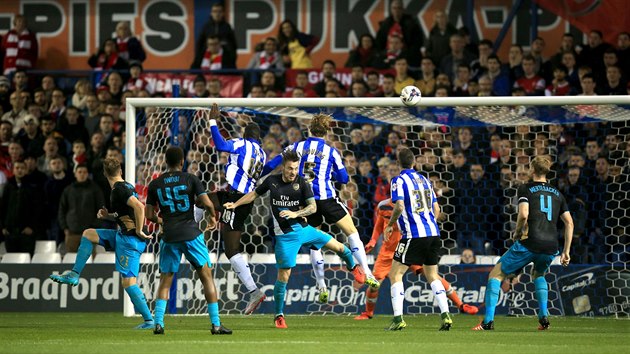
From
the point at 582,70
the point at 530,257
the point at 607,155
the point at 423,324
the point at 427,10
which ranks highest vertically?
the point at 427,10

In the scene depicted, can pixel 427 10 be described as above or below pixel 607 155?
above

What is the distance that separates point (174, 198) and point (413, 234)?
2.62 m

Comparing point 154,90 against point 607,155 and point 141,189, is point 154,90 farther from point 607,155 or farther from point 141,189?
point 607,155

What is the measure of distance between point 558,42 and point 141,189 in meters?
9.16

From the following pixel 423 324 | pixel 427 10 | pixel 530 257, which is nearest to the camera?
pixel 530 257

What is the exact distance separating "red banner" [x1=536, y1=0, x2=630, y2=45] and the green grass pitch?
20.5 ft

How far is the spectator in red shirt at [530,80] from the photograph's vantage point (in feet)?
60.0

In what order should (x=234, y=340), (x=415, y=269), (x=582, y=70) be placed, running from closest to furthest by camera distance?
(x=234, y=340)
(x=415, y=269)
(x=582, y=70)

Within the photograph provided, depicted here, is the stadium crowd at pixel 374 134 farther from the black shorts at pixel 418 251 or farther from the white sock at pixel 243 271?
the black shorts at pixel 418 251

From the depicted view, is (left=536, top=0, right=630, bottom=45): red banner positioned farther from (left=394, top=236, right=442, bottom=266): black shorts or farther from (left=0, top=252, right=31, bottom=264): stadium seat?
(left=0, top=252, right=31, bottom=264): stadium seat

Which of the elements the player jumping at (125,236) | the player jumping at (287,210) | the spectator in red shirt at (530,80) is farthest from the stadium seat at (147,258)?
the spectator in red shirt at (530,80)

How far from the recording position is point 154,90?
20.4 metres

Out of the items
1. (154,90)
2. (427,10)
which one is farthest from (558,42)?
(154,90)

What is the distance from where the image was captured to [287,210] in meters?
12.4
